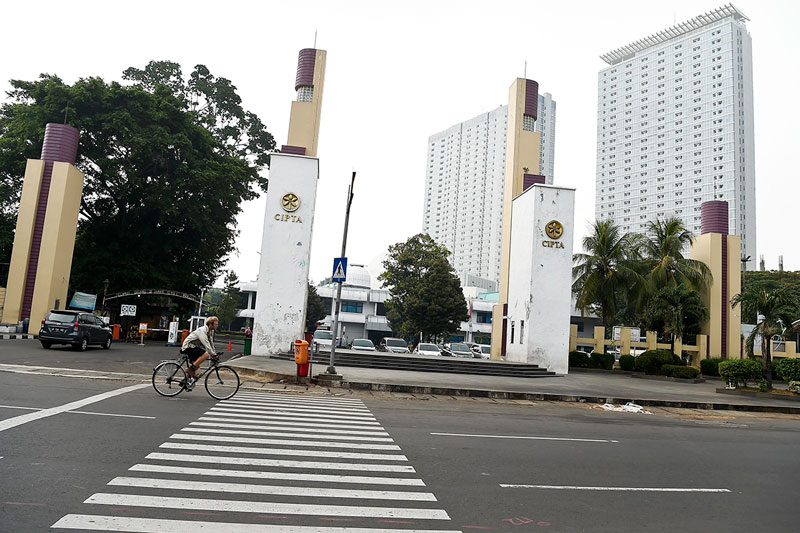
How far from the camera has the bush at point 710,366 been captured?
103ft

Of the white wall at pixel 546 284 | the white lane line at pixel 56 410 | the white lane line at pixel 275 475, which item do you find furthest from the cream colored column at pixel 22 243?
the white lane line at pixel 275 475

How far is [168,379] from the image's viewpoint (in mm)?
11461

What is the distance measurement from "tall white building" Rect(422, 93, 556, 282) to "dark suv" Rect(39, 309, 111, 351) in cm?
13672

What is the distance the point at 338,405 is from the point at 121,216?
3151cm

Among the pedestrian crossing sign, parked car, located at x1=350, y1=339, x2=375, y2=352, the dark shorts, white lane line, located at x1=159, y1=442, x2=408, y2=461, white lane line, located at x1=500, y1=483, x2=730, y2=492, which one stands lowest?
white lane line, located at x1=159, y1=442, x2=408, y2=461

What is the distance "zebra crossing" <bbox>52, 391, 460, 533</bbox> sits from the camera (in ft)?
14.4

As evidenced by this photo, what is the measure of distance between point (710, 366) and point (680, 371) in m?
5.93

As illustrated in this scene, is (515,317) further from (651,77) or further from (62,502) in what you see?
Result: (651,77)

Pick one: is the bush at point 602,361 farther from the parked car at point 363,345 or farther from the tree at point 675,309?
the parked car at point 363,345

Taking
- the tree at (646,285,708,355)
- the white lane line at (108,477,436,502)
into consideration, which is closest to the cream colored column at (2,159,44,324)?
the white lane line at (108,477,436,502)

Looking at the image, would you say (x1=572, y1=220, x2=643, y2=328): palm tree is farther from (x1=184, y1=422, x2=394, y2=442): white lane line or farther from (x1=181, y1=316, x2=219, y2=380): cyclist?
(x1=184, y1=422, x2=394, y2=442): white lane line

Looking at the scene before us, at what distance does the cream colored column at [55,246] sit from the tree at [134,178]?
4830 millimetres

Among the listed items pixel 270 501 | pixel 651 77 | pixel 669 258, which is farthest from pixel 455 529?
pixel 651 77

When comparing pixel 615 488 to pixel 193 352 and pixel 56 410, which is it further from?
pixel 193 352
